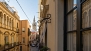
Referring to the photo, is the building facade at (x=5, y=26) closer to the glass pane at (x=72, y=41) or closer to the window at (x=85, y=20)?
the glass pane at (x=72, y=41)

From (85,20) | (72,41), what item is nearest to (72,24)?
(72,41)

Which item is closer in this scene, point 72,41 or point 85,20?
point 85,20

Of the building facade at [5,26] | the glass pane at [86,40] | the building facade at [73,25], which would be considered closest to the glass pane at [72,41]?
the building facade at [73,25]

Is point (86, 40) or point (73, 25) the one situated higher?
point (73, 25)

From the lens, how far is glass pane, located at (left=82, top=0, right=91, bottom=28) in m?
1.32

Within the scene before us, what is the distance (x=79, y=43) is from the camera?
1.46 metres

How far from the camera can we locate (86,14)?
136 cm

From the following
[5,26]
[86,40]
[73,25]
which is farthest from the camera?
[5,26]

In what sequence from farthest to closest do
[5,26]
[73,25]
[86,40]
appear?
[5,26], [73,25], [86,40]

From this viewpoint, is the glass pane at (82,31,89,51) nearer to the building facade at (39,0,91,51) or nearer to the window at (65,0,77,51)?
the building facade at (39,0,91,51)

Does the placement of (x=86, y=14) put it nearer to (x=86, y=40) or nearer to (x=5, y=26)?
(x=86, y=40)

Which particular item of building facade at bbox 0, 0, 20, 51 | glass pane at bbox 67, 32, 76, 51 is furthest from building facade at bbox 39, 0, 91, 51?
building facade at bbox 0, 0, 20, 51

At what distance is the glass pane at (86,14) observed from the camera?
132cm

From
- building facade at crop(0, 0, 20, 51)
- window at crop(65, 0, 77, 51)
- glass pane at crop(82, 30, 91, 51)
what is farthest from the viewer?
building facade at crop(0, 0, 20, 51)
